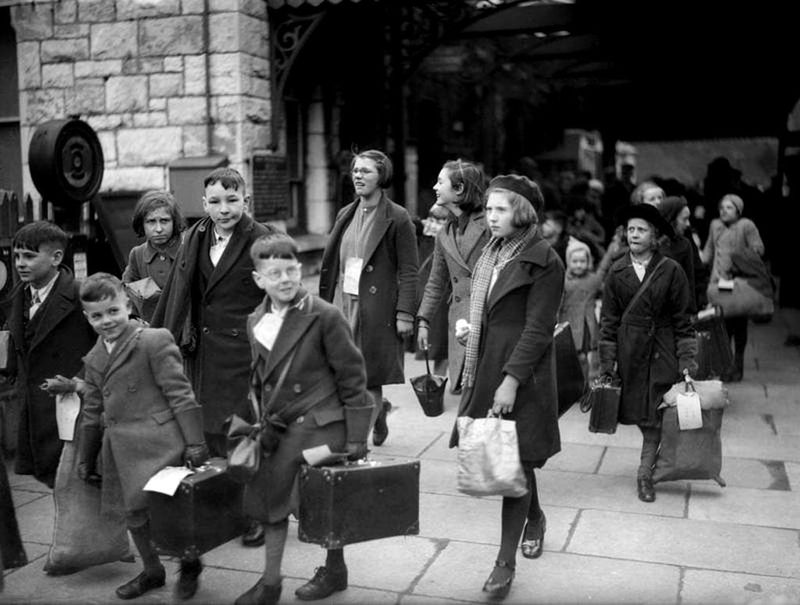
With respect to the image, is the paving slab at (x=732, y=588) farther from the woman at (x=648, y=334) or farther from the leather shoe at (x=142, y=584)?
the leather shoe at (x=142, y=584)

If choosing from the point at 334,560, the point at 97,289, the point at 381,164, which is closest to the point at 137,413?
the point at 97,289

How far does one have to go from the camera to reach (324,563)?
4609 millimetres

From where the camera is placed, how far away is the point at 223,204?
4797 millimetres

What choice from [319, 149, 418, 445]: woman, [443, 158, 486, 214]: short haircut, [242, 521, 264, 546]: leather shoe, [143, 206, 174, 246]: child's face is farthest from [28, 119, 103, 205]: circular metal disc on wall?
[242, 521, 264, 546]: leather shoe

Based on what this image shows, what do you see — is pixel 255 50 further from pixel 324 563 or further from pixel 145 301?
pixel 324 563

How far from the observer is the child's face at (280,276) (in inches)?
157

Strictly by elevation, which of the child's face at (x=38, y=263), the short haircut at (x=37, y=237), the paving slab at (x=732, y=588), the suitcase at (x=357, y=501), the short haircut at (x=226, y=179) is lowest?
the paving slab at (x=732, y=588)

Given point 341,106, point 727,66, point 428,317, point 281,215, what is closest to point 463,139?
point 727,66

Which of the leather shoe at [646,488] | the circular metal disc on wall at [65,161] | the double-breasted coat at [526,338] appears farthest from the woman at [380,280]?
the circular metal disc on wall at [65,161]

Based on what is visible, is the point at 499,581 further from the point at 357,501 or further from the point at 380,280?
the point at 380,280

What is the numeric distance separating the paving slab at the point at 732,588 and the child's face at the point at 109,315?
2620mm

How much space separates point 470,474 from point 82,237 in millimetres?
4468

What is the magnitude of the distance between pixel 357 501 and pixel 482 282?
113cm

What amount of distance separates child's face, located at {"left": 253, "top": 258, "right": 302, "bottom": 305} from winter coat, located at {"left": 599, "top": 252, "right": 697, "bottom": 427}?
231 cm
